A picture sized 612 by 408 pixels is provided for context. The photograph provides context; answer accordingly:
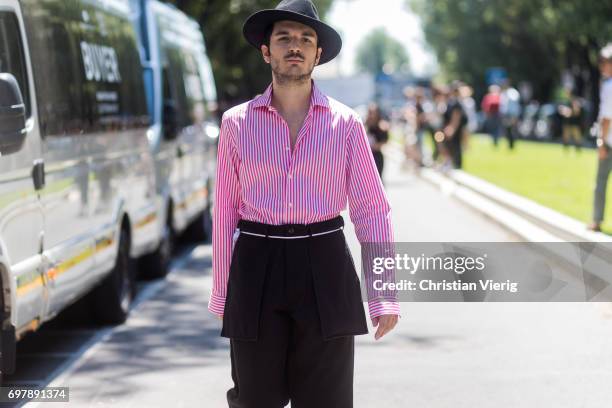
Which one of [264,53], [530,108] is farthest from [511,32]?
[264,53]

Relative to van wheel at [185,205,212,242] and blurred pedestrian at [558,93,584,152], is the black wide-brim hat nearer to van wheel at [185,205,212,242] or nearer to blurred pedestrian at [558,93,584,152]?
van wheel at [185,205,212,242]

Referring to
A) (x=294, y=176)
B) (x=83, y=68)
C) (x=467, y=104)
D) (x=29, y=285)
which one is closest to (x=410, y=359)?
(x=29, y=285)

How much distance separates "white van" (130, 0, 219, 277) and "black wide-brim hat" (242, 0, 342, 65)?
7.50 meters

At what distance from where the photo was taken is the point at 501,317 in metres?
9.88

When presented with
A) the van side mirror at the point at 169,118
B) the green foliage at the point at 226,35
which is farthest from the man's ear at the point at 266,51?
the green foliage at the point at 226,35

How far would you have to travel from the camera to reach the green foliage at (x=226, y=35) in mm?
37312

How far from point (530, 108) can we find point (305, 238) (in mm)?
63504

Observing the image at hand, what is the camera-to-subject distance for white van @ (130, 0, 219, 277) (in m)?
12.7

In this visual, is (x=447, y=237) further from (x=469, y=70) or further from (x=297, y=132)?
(x=469, y=70)

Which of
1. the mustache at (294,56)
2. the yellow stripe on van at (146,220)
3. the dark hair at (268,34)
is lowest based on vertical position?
the yellow stripe on van at (146,220)

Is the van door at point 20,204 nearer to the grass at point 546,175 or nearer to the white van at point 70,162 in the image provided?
the white van at point 70,162

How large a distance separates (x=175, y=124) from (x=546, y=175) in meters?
13.3

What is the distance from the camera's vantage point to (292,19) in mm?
4500

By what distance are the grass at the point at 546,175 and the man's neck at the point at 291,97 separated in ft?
30.8
